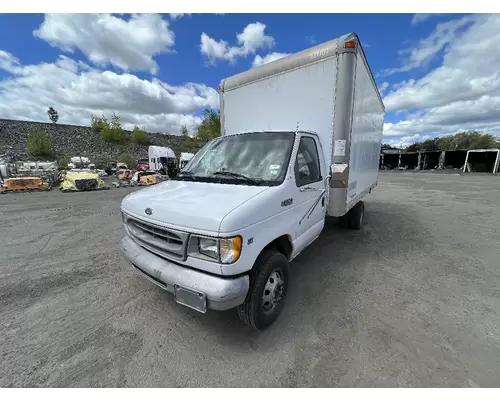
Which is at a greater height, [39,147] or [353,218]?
[39,147]

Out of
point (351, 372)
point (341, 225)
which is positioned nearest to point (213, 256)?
point (351, 372)

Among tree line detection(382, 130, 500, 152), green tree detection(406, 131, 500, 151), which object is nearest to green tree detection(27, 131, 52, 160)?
tree line detection(382, 130, 500, 152)

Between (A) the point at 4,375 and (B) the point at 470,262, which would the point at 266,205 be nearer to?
(A) the point at 4,375

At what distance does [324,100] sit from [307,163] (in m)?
1.20

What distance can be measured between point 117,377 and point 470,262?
5533 millimetres

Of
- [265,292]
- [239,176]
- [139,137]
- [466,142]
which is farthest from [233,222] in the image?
[466,142]

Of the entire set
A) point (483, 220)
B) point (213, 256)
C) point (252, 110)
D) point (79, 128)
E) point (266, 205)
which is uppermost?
point (79, 128)

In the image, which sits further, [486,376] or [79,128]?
[79,128]

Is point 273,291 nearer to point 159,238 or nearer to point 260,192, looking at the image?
point 260,192

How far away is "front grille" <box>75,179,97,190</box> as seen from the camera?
46.2 feet

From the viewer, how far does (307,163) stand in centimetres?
311

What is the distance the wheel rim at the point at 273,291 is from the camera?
2488mm

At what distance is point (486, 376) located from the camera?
1954 millimetres

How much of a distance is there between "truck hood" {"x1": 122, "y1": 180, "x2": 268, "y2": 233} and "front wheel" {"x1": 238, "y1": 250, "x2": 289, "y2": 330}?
2.28ft
